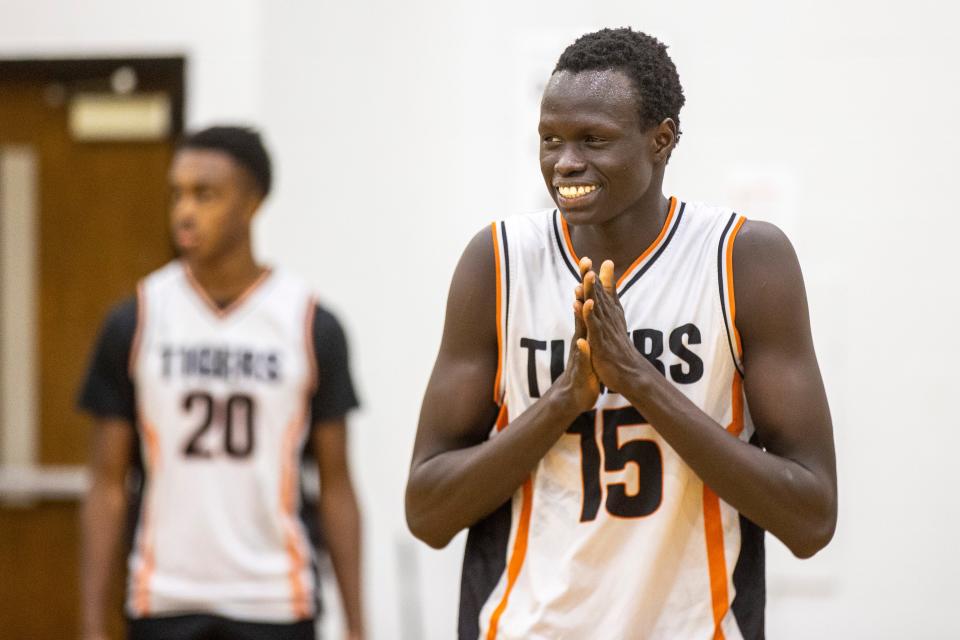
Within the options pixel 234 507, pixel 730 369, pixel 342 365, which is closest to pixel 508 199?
pixel 342 365

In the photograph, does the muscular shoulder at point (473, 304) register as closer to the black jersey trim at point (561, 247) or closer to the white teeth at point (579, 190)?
the black jersey trim at point (561, 247)

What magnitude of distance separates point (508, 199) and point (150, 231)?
145 centimetres

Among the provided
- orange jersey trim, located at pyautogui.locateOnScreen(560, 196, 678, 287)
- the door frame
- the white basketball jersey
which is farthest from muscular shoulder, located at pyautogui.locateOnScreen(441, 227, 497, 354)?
the door frame

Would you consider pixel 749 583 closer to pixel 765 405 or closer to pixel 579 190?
pixel 765 405

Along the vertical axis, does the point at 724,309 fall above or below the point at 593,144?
below

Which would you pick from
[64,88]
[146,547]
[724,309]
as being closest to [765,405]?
[724,309]

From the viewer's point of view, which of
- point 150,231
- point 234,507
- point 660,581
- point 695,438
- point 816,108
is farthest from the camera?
point 150,231

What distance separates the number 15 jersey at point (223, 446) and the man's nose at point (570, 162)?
1.58 meters

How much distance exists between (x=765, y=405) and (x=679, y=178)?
10.0ft

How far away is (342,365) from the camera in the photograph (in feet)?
10.0

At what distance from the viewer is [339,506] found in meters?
3.02

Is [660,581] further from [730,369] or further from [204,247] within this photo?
[204,247]

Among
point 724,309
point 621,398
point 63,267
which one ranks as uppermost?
point 63,267

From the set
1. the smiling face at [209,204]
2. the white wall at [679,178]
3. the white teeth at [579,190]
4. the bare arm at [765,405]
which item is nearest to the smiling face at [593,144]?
the white teeth at [579,190]
